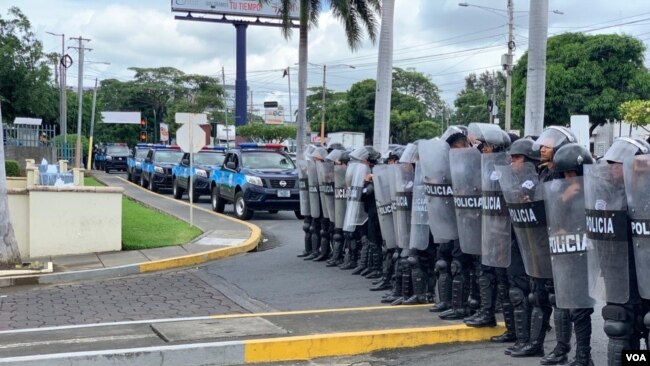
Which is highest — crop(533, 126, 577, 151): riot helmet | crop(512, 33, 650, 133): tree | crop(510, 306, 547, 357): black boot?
crop(512, 33, 650, 133): tree

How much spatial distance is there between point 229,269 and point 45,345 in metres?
5.22

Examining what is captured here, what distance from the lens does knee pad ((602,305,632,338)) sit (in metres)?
5.09

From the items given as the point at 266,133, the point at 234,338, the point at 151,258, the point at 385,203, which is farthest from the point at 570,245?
the point at 266,133

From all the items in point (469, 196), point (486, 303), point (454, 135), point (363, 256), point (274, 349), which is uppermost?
point (454, 135)

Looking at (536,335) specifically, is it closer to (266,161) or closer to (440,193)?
(440,193)

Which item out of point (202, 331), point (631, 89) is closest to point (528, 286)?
point (202, 331)

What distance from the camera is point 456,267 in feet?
24.5

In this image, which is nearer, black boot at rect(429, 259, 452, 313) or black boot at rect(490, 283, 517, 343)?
black boot at rect(490, 283, 517, 343)

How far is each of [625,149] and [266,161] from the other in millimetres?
14948

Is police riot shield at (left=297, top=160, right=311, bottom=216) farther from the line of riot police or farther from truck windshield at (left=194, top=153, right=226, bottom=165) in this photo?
truck windshield at (left=194, top=153, right=226, bottom=165)

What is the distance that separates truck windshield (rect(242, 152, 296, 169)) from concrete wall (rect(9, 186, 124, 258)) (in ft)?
21.8

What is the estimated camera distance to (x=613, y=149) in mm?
5156

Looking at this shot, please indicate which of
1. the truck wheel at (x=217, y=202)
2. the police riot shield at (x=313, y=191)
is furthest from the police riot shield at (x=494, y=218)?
the truck wheel at (x=217, y=202)

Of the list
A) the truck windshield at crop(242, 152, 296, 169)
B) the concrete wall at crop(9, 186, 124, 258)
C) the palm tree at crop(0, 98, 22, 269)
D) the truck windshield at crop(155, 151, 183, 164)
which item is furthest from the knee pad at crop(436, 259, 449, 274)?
the truck windshield at crop(155, 151, 183, 164)
